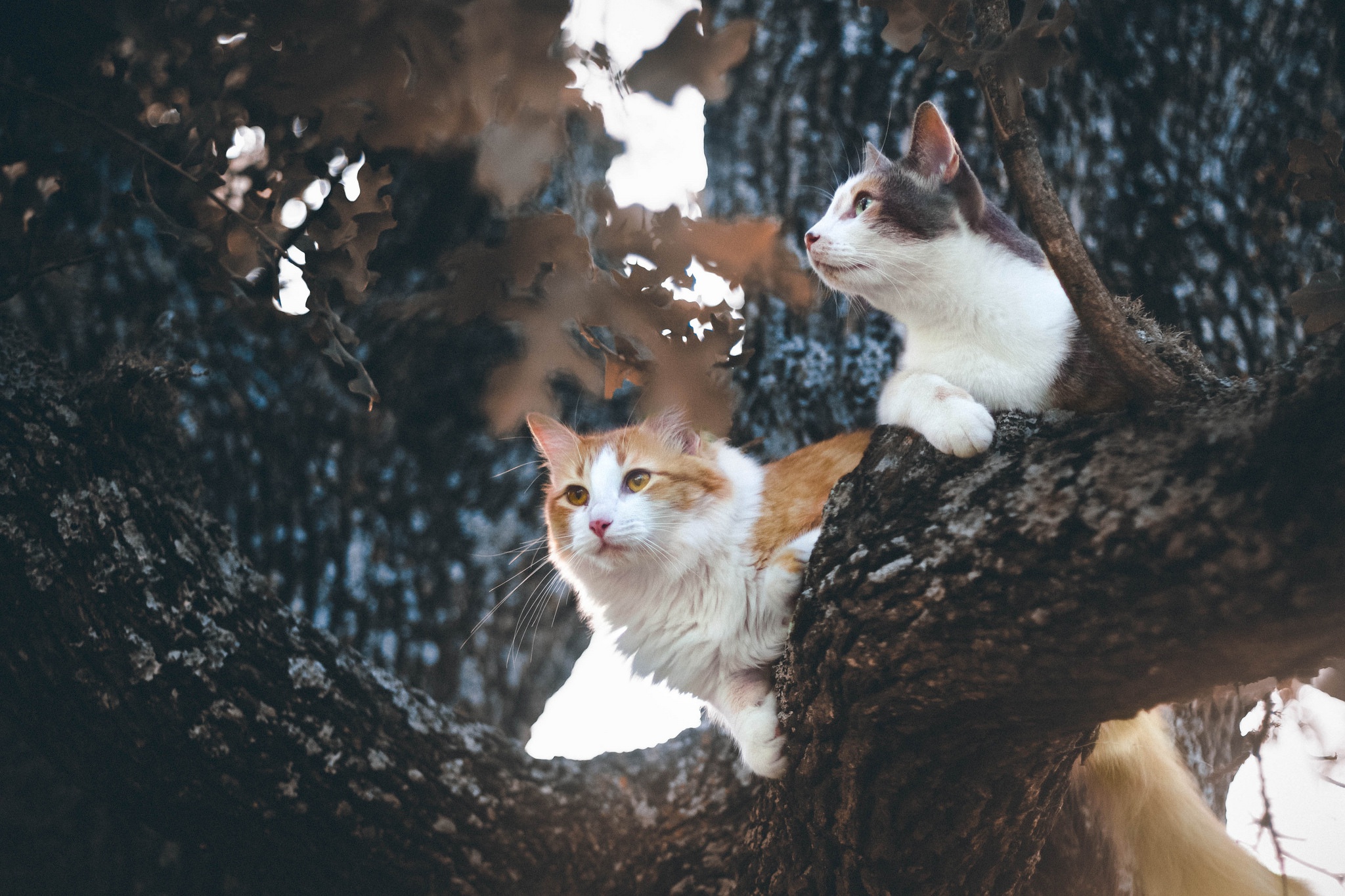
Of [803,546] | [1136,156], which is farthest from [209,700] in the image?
[1136,156]

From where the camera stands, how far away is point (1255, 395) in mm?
757

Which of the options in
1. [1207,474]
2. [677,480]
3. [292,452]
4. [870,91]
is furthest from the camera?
[870,91]

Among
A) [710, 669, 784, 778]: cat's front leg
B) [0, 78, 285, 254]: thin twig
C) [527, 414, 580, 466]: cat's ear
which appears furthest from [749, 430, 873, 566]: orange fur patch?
[0, 78, 285, 254]: thin twig

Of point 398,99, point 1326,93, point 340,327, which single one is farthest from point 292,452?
point 1326,93

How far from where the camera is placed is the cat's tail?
1.45 m

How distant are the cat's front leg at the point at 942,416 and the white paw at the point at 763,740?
534mm

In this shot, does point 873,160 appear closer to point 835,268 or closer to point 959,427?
point 835,268

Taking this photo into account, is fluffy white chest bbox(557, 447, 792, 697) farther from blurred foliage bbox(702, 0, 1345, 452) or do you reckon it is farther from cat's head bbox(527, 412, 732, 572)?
blurred foliage bbox(702, 0, 1345, 452)

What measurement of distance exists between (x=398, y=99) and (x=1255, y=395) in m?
0.89

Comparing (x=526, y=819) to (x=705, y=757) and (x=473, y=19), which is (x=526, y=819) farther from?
(x=473, y=19)

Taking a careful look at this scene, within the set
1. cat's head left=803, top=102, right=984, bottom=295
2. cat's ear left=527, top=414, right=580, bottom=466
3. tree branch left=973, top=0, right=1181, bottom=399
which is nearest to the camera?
tree branch left=973, top=0, right=1181, bottom=399

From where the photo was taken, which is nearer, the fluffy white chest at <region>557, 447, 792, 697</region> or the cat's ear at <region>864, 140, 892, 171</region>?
the fluffy white chest at <region>557, 447, 792, 697</region>

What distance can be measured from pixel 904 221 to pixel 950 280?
0.53ft

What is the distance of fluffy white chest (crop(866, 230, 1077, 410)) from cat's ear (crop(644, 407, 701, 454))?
54cm
